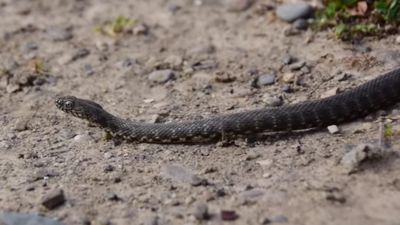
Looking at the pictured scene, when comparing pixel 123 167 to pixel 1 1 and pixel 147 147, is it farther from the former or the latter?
pixel 1 1

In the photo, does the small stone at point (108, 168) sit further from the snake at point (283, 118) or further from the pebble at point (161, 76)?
the pebble at point (161, 76)

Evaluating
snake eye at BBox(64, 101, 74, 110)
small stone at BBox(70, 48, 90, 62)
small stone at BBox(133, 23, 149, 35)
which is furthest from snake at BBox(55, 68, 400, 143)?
small stone at BBox(133, 23, 149, 35)

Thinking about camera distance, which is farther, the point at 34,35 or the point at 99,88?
the point at 34,35

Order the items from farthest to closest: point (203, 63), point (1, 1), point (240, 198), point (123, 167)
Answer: point (1, 1) → point (203, 63) → point (123, 167) → point (240, 198)

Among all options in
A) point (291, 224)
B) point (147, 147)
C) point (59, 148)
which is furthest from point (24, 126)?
point (291, 224)

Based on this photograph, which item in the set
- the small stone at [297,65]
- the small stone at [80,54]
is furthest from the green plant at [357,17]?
the small stone at [80,54]

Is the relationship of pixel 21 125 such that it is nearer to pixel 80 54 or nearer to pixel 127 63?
pixel 127 63

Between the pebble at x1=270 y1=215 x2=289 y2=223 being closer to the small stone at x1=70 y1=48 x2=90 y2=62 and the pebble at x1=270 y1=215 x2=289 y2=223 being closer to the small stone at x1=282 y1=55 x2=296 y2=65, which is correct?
the small stone at x1=282 y1=55 x2=296 y2=65
